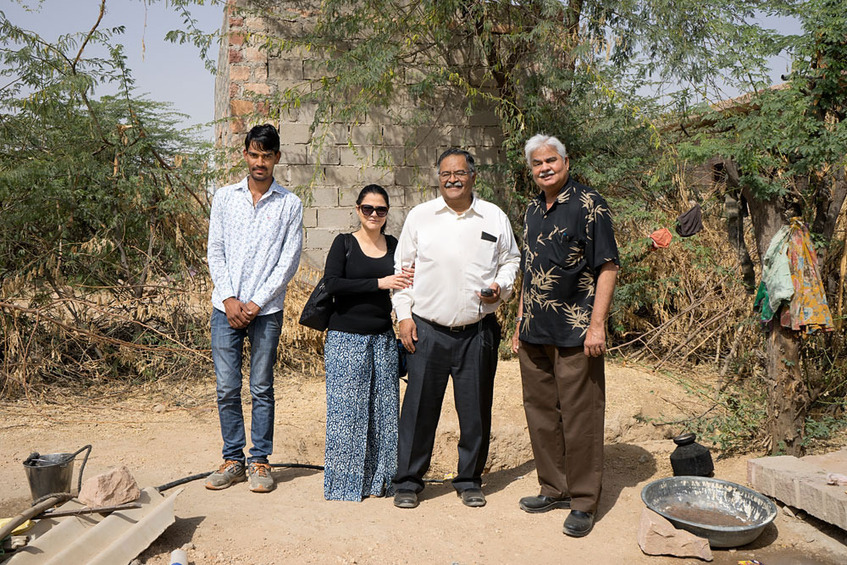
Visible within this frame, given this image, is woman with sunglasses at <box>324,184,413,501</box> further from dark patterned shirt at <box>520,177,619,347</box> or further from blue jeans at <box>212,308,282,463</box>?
dark patterned shirt at <box>520,177,619,347</box>

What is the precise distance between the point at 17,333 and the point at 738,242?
6140mm

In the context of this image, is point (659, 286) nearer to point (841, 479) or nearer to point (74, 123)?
point (841, 479)

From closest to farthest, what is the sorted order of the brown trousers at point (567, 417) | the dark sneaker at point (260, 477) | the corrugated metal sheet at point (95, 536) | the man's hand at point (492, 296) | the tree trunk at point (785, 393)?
1. the corrugated metal sheet at point (95, 536)
2. the brown trousers at point (567, 417)
3. the man's hand at point (492, 296)
4. the dark sneaker at point (260, 477)
5. the tree trunk at point (785, 393)

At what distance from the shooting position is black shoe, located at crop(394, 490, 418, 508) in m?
3.91

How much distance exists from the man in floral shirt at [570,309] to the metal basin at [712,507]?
469mm

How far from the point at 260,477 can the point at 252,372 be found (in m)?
0.61

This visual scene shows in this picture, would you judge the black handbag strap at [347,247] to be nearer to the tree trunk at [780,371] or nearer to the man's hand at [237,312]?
the man's hand at [237,312]

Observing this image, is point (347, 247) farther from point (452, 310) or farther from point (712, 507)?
point (712, 507)

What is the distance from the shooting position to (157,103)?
13.6 m

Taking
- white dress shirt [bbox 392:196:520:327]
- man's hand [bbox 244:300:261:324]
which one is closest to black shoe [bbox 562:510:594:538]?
white dress shirt [bbox 392:196:520:327]

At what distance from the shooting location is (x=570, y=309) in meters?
3.63

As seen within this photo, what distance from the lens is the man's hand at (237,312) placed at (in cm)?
399

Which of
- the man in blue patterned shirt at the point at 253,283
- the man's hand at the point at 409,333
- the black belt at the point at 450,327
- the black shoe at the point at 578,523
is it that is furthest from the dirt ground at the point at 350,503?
the black belt at the point at 450,327

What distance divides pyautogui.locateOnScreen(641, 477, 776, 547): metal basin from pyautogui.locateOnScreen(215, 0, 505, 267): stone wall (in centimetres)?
530
